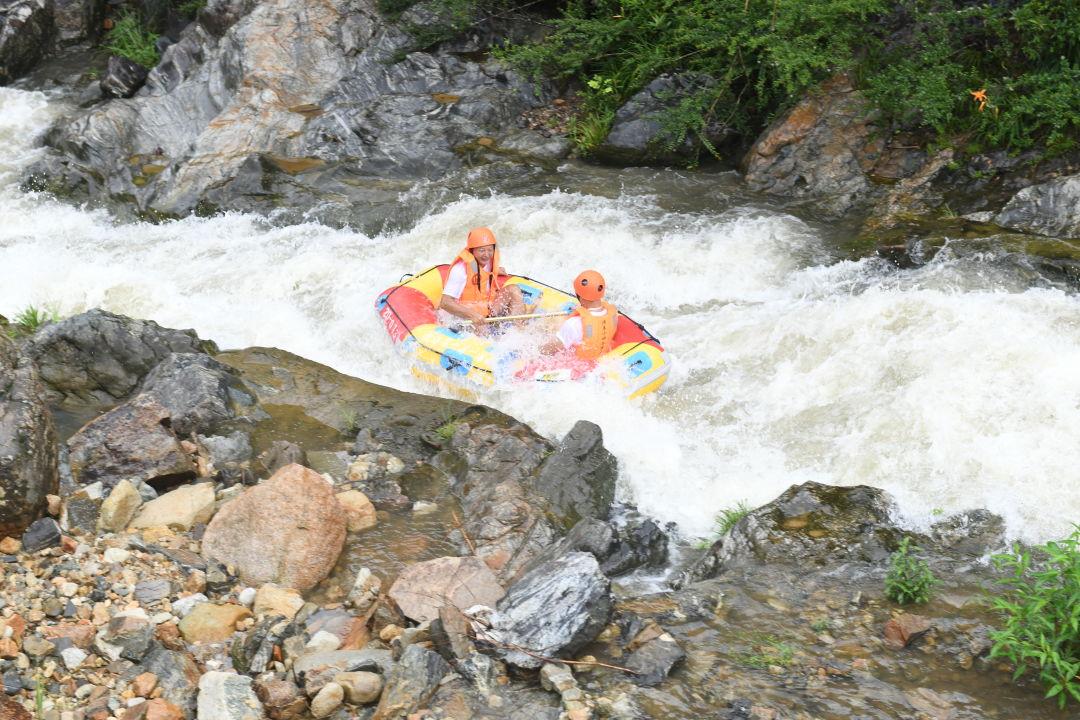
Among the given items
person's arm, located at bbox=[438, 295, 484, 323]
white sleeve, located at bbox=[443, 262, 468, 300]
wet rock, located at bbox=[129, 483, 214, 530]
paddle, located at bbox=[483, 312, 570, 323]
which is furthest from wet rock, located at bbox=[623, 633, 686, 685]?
white sleeve, located at bbox=[443, 262, 468, 300]

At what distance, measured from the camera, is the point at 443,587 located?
14.3 ft

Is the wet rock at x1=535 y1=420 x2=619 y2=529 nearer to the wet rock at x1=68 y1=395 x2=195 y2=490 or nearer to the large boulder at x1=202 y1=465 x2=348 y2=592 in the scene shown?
the large boulder at x1=202 y1=465 x2=348 y2=592

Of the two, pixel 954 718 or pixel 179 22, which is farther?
pixel 179 22

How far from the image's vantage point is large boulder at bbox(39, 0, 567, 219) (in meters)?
10.9

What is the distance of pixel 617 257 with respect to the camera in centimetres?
885

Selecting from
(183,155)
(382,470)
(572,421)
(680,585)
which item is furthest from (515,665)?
(183,155)

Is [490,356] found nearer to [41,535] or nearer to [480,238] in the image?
[480,238]

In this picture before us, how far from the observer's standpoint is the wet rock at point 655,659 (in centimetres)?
373

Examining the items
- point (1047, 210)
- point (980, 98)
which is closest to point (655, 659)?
point (1047, 210)

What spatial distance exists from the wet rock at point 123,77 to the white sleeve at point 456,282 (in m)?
7.60

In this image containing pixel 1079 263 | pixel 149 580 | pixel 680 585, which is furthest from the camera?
pixel 1079 263

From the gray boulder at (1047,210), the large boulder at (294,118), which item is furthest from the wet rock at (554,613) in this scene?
the large boulder at (294,118)

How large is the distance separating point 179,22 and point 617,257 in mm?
9438

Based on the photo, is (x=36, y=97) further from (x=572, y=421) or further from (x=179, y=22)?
(x=572, y=421)
